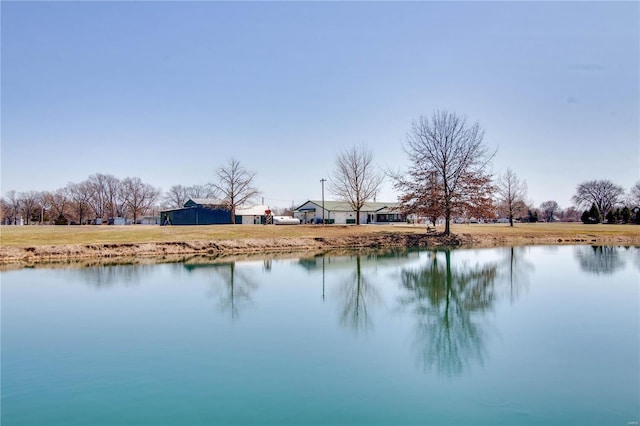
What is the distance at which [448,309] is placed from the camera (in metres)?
14.2

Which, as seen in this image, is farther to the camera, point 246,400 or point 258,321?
point 258,321

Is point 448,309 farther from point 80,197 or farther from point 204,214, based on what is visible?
point 80,197

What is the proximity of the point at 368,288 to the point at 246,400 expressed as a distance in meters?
11.8

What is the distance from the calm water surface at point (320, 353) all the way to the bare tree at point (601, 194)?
88.5 metres

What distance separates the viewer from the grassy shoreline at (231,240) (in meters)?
30.3

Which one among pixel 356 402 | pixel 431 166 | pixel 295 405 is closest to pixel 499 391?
pixel 356 402

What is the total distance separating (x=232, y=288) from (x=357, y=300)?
5441 millimetres

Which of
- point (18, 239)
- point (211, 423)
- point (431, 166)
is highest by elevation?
point (431, 166)

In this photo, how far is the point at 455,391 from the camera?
7.44 meters

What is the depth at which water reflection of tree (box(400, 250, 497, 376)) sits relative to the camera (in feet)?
30.6

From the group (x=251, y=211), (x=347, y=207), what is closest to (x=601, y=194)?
(x=347, y=207)

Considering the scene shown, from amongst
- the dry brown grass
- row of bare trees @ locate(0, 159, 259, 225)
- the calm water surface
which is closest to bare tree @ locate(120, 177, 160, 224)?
row of bare trees @ locate(0, 159, 259, 225)

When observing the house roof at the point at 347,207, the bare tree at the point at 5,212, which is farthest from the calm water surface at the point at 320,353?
the bare tree at the point at 5,212

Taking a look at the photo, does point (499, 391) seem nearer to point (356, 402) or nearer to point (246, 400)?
point (356, 402)
